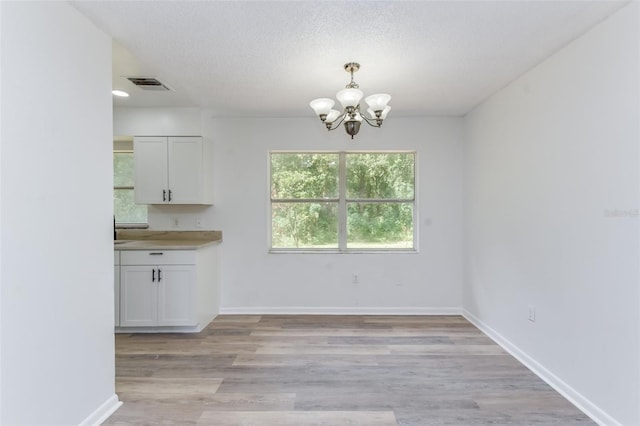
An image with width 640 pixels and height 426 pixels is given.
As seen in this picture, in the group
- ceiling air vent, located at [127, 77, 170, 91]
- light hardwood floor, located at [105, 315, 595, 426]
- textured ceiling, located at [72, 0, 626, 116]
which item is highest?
ceiling air vent, located at [127, 77, 170, 91]

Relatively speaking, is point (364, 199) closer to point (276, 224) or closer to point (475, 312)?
point (276, 224)

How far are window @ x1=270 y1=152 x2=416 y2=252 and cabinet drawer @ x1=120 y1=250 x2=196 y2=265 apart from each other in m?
1.14

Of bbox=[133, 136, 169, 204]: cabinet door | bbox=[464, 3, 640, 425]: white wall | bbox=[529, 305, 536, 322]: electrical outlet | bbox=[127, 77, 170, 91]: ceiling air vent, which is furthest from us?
bbox=[133, 136, 169, 204]: cabinet door

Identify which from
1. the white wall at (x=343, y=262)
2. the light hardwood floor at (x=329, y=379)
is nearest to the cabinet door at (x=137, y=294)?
the light hardwood floor at (x=329, y=379)

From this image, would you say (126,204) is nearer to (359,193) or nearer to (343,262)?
(343,262)

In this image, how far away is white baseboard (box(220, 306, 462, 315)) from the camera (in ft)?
13.6

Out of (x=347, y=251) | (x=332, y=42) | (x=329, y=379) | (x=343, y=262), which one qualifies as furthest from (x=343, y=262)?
(x=332, y=42)

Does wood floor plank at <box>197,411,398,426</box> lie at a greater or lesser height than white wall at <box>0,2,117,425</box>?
lesser

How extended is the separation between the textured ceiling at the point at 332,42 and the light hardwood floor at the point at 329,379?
2.41 m

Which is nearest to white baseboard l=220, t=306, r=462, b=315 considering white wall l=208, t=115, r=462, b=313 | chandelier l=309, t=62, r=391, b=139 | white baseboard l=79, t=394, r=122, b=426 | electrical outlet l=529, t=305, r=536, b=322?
white wall l=208, t=115, r=462, b=313

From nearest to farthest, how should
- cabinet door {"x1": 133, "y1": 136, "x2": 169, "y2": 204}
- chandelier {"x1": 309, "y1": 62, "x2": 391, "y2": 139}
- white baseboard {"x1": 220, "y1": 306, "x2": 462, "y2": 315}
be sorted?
chandelier {"x1": 309, "y1": 62, "x2": 391, "y2": 139} → cabinet door {"x1": 133, "y1": 136, "x2": 169, "y2": 204} → white baseboard {"x1": 220, "y1": 306, "x2": 462, "y2": 315}

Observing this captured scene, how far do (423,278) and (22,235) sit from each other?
3.80 metres

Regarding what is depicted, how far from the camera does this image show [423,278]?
4176mm

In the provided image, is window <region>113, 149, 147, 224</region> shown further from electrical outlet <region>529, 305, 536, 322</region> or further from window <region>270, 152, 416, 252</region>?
electrical outlet <region>529, 305, 536, 322</region>
